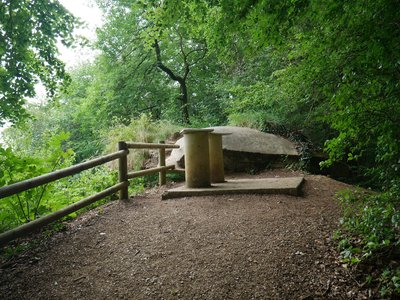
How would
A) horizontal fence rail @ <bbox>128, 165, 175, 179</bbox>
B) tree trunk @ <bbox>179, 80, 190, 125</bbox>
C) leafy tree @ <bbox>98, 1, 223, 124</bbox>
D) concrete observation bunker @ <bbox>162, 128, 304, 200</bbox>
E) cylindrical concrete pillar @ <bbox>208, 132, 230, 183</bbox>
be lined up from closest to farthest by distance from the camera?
concrete observation bunker @ <bbox>162, 128, 304, 200</bbox>, horizontal fence rail @ <bbox>128, 165, 175, 179</bbox>, cylindrical concrete pillar @ <bbox>208, 132, 230, 183</bbox>, tree trunk @ <bbox>179, 80, 190, 125</bbox>, leafy tree @ <bbox>98, 1, 223, 124</bbox>

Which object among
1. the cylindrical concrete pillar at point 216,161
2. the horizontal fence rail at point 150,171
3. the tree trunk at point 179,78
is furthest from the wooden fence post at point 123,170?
the tree trunk at point 179,78

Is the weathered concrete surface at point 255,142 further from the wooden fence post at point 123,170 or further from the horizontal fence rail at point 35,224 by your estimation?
the horizontal fence rail at point 35,224

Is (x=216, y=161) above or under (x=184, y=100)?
under

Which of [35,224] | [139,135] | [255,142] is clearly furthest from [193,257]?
[139,135]

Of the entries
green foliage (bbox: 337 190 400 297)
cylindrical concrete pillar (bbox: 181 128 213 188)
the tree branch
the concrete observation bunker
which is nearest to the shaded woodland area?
green foliage (bbox: 337 190 400 297)

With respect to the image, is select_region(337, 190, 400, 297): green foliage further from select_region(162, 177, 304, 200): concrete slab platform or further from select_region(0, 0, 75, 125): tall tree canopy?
select_region(0, 0, 75, 125): tall tree canopy

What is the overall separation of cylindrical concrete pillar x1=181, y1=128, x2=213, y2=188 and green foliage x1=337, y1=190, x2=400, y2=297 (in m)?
2.58

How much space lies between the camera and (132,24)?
13414 mm

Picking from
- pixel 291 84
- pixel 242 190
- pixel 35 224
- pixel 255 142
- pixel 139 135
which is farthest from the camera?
pixel 139 135

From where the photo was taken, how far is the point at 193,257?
2971mm

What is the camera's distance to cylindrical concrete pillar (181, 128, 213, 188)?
5.36m

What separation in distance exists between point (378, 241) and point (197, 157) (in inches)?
124

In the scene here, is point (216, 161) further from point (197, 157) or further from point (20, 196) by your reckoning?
point (20, 196)

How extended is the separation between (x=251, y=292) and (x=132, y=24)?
13327 millimetres
